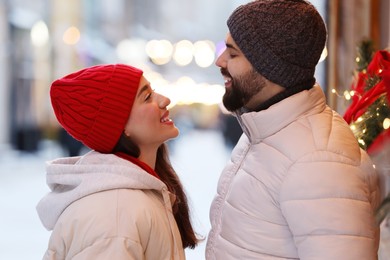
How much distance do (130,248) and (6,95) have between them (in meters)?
14.0

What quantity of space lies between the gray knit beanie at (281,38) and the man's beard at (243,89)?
0.10 ft

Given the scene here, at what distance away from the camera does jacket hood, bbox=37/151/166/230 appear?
221 centimetres

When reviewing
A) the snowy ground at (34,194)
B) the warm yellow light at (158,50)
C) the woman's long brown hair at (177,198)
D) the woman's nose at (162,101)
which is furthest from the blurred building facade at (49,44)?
the woman's nose at (162,101)

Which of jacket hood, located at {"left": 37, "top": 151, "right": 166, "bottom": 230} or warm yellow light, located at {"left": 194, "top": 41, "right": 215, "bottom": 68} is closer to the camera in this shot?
jacket hood, located at {"left": 37, "top": 151, "right": 166, "bottom": 230}

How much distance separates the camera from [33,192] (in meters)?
10.8

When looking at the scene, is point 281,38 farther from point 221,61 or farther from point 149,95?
point 149,95

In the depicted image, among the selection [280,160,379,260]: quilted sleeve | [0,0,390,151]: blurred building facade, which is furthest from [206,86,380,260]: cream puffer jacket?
[0,0,390,151]: blurred building facade

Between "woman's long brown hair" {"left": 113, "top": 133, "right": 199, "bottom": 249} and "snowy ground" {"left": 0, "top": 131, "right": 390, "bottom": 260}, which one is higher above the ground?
"woman's long brown hair" {"left": 113, "top": 133, "right": 199, "bottom": 249}

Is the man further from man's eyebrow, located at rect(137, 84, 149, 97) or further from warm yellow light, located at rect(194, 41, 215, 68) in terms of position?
warm yellow light, located at rect(194, 41, 215, 68)

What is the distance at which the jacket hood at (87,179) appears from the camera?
2.21 m

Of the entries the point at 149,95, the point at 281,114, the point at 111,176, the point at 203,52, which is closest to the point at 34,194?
the point at 149,95

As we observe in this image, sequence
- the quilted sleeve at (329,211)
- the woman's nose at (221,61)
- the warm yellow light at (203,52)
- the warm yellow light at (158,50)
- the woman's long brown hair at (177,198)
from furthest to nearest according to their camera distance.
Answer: the warm yellow light at (203,52) → the warm yellow light at (158,50) → the woman's long brown hair at (177,198) → the woman's nose at (221,61) → the quilted sleeve at (329,211)

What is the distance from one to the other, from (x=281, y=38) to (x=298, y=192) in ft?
1.47

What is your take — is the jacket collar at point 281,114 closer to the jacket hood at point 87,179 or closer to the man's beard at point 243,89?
the man's beard at point 243,89
